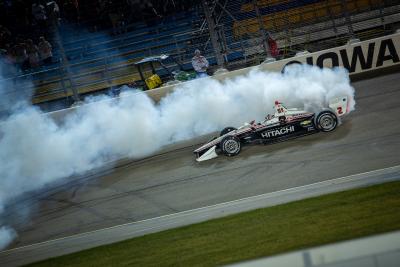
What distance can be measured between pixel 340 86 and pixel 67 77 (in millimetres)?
8586

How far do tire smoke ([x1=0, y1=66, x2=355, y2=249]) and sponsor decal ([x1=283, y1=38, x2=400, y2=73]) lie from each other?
1731mm

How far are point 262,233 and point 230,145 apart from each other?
4678 mm

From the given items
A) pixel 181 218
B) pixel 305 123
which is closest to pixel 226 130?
pixel 305 123

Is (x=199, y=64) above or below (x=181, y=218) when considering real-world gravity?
above

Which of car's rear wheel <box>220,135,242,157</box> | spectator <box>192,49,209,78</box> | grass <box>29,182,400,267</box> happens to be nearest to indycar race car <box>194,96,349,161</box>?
car's rear wheel <box>220,135,242,157</box>

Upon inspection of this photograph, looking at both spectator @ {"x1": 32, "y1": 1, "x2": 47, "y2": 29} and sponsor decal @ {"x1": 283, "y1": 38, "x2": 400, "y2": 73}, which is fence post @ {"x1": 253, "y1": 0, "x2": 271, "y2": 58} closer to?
sponsor decal @ {"x1": 283, "y1": 38, "x2": 400, "y2": 73}

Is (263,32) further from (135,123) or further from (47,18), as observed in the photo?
(47,18)

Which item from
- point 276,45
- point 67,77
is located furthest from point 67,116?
point 276,45

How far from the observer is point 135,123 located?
16.0 m

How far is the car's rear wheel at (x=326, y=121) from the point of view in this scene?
1316 cm

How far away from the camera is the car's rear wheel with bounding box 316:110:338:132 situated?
43.2 feet

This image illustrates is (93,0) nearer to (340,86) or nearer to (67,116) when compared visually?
(67,116)

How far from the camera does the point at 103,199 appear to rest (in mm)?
12516

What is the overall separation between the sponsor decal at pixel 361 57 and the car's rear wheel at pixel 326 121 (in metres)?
4.82
